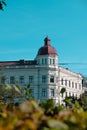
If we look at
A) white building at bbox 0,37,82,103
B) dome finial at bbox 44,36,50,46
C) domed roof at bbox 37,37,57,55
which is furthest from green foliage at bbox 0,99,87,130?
dome finial at bbox 44,36,50,46

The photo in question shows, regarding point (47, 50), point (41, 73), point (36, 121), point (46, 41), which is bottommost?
point (36, 121)

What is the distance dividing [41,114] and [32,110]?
3cm

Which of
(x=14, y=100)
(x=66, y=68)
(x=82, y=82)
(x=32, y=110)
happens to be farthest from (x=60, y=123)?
(x=82, y=82)

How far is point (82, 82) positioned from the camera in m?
93.9

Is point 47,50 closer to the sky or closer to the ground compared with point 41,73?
Answer: closer to the sky

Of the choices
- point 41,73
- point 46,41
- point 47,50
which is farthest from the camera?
point 46,41

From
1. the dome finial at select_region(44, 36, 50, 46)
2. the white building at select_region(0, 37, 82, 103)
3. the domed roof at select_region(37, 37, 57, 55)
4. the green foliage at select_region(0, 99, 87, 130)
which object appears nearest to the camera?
the green foliage at select_region(0, 99, 87, 130)

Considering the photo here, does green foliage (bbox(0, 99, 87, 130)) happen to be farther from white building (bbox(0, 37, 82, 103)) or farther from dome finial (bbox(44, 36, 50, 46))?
dome finial (bbox(44, 36, 50, 46))

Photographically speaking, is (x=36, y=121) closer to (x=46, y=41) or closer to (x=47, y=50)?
(x=47, y=50)

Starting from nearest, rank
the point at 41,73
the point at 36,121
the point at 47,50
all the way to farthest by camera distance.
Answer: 1. the point at 36,121
2. the point at 41,73
3. the point at 47,50

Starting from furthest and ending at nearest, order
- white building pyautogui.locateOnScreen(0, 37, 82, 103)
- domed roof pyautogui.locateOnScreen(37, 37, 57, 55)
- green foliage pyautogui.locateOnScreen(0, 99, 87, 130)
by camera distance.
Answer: domed roof pyautogui.locateOnScreen(37, 37, 57, 55), white building pyautogui.locateOnScreen(0, 37, 82, 103), green foliage pyautogui.locateOnScreen(0, 99, 87, 130)

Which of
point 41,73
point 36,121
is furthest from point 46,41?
point 36,121

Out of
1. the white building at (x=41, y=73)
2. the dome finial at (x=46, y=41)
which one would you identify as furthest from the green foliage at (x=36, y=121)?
the dome finial at (x=46, y=41)

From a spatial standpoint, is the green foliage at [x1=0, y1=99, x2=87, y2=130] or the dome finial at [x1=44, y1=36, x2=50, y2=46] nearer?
the green foliage at [x1=0, y1=99, x2=87, y2=130]
